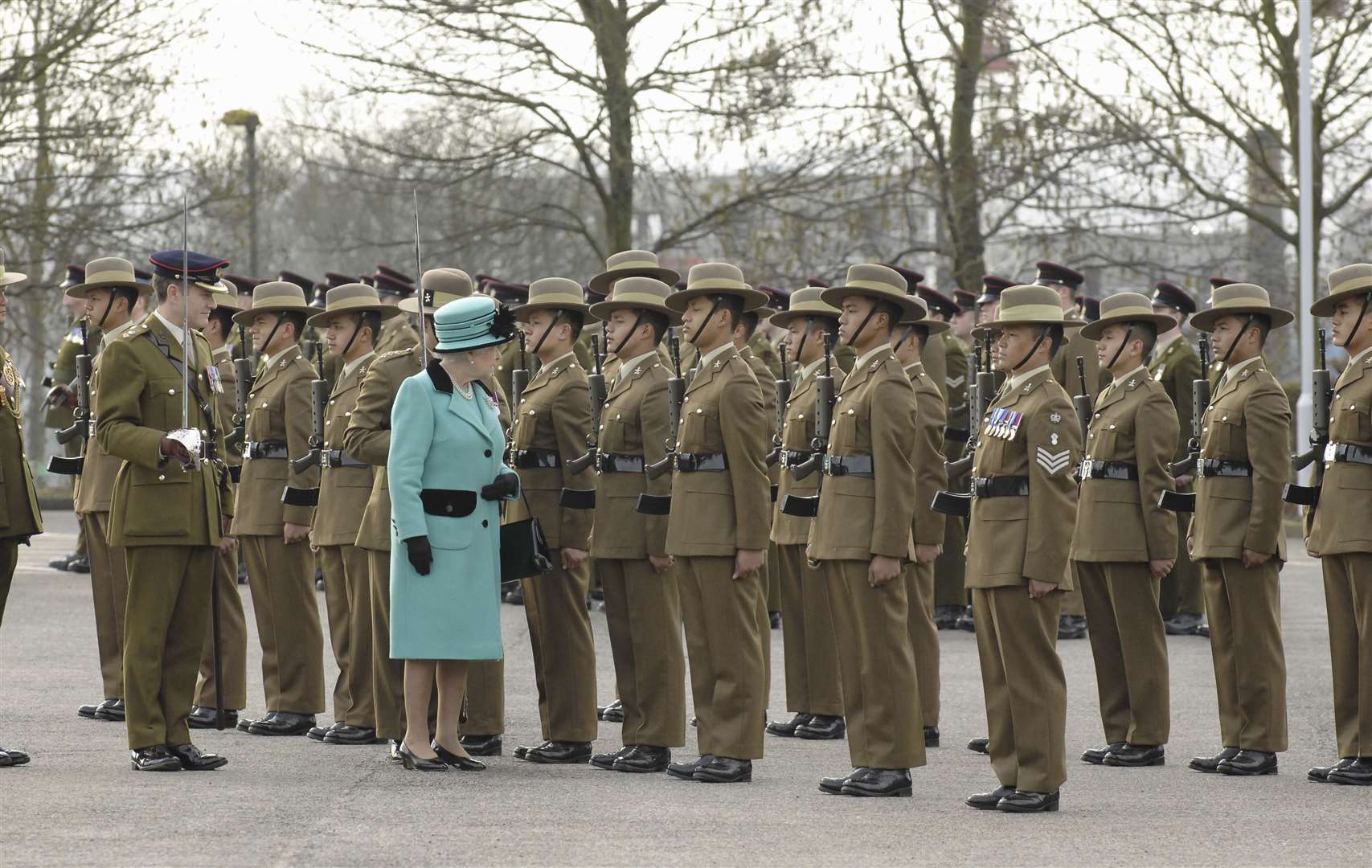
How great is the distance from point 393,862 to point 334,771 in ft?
6.86

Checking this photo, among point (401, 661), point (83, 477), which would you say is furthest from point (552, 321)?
point (83, 477)

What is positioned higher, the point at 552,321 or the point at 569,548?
the point at 552,321

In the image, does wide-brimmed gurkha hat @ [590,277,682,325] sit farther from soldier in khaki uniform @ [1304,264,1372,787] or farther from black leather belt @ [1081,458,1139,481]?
soldier in khaki uniform @ [1304,264,1372,787]

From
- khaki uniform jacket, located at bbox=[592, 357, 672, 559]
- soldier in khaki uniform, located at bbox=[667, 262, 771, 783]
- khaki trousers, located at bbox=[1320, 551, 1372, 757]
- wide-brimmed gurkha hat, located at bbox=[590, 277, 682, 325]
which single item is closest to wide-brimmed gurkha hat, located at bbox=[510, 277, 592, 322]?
wide-brimmed gurkha hat, located at bbox=[590, 277, 682, 325]

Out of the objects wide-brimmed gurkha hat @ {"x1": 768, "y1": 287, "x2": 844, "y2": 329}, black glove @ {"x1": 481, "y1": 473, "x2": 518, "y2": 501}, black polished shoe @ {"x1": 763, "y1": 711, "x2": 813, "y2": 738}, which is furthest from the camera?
black polished shoe @ {"x1": 763, "y1": 711, "x2": 813, "y2": 738}

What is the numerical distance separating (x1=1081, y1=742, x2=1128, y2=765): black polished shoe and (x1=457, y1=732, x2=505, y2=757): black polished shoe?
9.11ft

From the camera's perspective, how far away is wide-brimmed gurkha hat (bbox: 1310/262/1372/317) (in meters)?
8.84

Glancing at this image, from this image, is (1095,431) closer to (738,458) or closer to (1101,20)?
(738,458)

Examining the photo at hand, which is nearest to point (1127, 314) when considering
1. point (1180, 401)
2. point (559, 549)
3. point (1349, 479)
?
point (1349, 479)

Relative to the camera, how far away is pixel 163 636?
8.37 meters

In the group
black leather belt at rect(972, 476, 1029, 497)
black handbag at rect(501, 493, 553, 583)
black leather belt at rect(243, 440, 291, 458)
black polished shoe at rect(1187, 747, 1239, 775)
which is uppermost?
black leather belt at rect(243, 440, 291, 458)

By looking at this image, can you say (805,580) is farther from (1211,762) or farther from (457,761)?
(457,761)

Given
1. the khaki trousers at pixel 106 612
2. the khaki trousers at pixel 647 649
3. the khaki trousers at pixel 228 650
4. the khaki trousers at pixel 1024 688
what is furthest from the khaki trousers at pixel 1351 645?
the khaki trousers at pixel 106 612

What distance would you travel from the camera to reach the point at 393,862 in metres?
6.64
